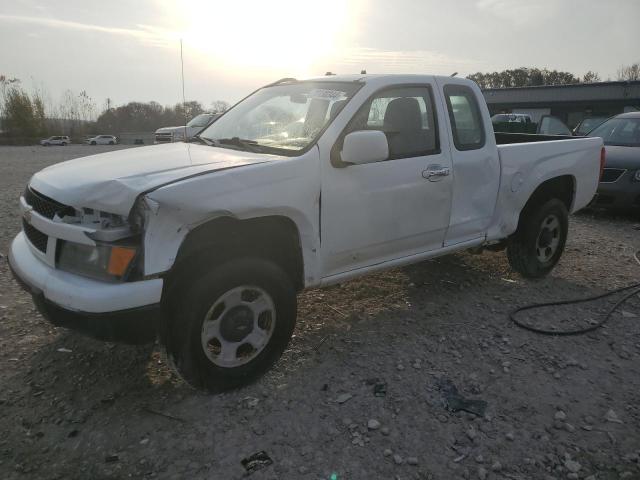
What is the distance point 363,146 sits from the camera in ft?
9.95

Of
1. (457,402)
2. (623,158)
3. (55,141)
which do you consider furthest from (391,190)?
(55,141)

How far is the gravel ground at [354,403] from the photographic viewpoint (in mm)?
2443

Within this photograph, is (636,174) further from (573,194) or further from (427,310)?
(427,310)

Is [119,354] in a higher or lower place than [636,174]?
lower

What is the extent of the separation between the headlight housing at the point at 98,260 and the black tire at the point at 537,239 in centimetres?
366

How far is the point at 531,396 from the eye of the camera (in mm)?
3016

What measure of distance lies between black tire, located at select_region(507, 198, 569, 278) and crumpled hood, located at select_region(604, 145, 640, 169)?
354cm

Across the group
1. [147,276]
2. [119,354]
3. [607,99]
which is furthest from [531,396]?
[607,99]

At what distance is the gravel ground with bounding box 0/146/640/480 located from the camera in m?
2.44

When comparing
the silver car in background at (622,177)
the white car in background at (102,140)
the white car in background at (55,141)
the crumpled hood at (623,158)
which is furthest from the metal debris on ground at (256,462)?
the white car in background at (102,140)

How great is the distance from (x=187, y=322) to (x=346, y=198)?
1.24 m

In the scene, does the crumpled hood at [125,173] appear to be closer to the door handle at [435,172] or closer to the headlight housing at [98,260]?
the headlight housing at [98,260]

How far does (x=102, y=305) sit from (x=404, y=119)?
7.94 ft

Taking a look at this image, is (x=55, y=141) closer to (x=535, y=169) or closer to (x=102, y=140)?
(x=102, y=140)
